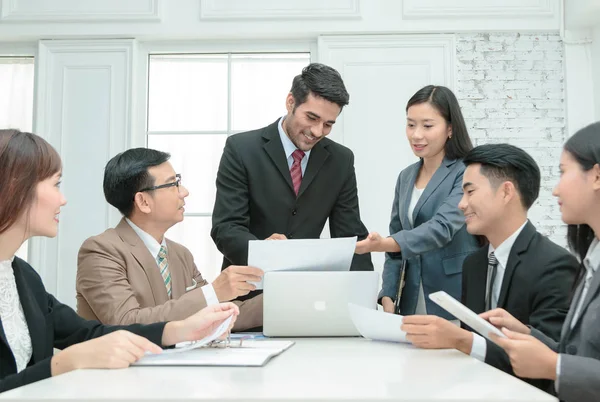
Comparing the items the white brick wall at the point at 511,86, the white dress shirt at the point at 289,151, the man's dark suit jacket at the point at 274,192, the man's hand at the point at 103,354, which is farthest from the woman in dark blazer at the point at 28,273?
the white brick wall at the point at 511,86

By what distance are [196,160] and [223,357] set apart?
283cm

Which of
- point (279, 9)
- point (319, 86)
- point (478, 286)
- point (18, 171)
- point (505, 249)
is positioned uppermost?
point (279, 9)

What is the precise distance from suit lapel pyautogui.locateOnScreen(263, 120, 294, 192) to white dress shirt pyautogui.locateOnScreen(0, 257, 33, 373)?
4.03 feet

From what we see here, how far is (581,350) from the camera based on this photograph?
151cm

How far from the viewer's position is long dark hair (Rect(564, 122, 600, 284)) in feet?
5.26

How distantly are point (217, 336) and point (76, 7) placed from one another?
10.2 ft

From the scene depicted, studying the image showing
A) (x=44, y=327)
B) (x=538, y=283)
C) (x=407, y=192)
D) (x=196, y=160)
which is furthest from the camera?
(x=196, y=160)

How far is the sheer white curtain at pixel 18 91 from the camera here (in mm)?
4242

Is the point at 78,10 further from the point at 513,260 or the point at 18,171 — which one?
the point at 513,260

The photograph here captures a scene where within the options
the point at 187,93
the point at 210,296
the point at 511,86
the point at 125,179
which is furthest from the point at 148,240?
the point at 511,86

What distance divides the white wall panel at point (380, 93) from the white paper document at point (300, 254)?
2088 mm

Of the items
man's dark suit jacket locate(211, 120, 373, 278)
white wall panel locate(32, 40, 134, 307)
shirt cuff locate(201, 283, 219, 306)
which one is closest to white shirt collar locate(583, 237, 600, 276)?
shirt cuff locate(201, 283, 219, 306)

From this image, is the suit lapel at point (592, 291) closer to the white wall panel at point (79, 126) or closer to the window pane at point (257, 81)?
the window pane at point (257, 81)

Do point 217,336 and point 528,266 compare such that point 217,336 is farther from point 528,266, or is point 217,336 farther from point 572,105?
point 572,105
